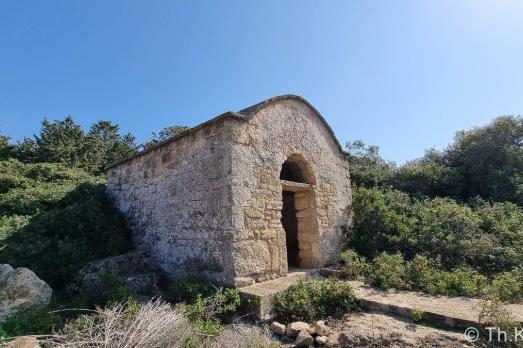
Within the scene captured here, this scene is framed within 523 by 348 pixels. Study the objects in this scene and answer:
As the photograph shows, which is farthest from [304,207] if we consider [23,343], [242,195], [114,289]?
[23,343]

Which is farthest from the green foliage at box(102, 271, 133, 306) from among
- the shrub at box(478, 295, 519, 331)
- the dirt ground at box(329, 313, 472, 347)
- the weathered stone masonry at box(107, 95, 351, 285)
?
the shrub at box(478, 295, 519, 331)

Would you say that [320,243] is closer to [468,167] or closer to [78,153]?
A: [468,167]

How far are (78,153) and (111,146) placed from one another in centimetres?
287

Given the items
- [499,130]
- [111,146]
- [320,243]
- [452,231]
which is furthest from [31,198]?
[499,130]

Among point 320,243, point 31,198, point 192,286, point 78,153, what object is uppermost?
point 78,153

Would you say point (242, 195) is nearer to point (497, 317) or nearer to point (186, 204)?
point (186, 204)

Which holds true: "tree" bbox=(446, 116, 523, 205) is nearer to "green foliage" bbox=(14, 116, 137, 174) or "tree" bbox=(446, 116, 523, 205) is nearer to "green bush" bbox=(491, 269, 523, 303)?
"green bush" bbox=(491, 269, 523, 303)

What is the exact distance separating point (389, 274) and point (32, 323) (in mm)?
5303

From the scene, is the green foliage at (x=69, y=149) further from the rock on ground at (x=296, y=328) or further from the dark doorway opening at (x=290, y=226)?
the rock on ground at (x=296, y=328)

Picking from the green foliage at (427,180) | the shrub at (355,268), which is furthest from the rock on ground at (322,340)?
the green foliage at (427,180)

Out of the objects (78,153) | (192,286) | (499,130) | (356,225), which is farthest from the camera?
(78,153)

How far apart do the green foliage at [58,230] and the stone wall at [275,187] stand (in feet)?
11.2

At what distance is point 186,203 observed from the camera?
218 inches

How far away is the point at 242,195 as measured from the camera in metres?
4.95
